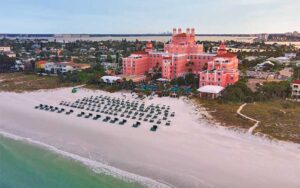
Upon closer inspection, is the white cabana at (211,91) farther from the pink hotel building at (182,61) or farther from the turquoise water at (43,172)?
the turquoise water at (43,172)

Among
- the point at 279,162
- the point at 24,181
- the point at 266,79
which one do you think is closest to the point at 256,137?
the point at 279,162

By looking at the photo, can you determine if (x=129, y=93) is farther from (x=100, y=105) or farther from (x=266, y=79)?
(x=266, y=79)

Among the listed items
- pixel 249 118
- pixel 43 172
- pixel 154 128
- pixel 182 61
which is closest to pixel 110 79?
pixel 182 61

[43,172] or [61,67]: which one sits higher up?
[61,67]

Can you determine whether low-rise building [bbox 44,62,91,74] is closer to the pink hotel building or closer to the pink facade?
the pink hotel building

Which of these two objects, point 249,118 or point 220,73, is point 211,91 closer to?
point 220,73

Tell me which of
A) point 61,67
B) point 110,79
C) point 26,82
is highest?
point 61,67
